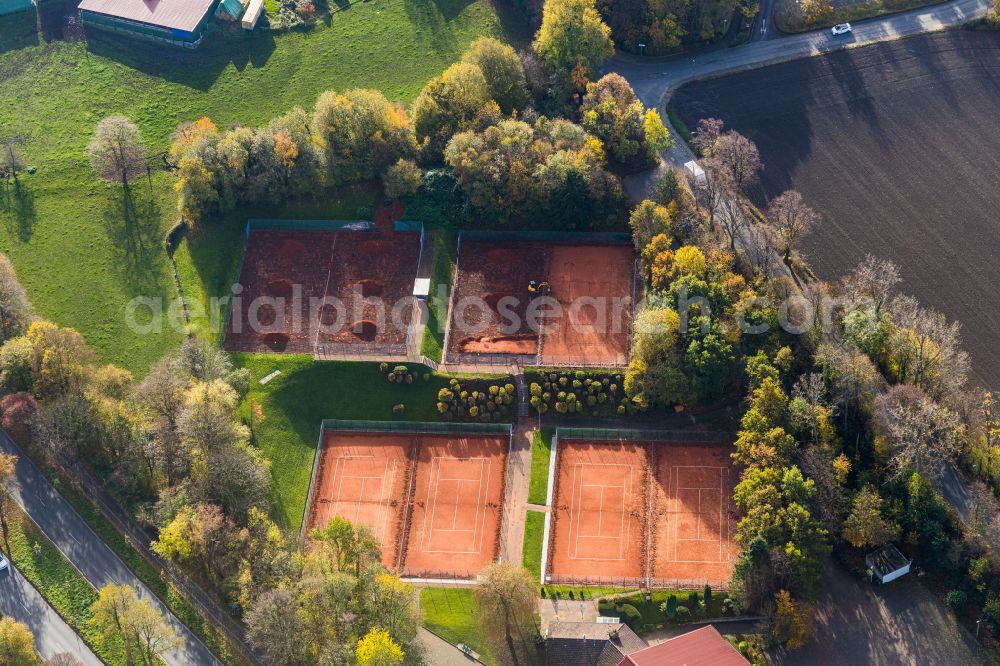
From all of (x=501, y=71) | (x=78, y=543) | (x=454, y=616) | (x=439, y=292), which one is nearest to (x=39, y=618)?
(x=78, y=543)

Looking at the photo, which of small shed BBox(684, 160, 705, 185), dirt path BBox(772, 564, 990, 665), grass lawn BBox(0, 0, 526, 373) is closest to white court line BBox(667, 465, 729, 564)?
dirt path BBox(772, 564, 990, 665)

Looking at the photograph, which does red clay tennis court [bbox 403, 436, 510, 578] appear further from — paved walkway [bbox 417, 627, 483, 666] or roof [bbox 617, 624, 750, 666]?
roof [bbox 617, 624, 750, 666]

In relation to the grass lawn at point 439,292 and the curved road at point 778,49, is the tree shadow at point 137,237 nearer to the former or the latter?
the grass lawn at point 439,292

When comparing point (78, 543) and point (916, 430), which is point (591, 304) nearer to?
point (916, 430)

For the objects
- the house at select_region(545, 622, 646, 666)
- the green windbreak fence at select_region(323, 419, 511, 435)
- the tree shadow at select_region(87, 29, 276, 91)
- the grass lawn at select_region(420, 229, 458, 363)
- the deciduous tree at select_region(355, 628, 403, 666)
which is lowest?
the house at select_region(545, 622, 646, 666)

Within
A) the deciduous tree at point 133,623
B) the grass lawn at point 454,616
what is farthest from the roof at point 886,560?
the deciduous tree at point 133,623
